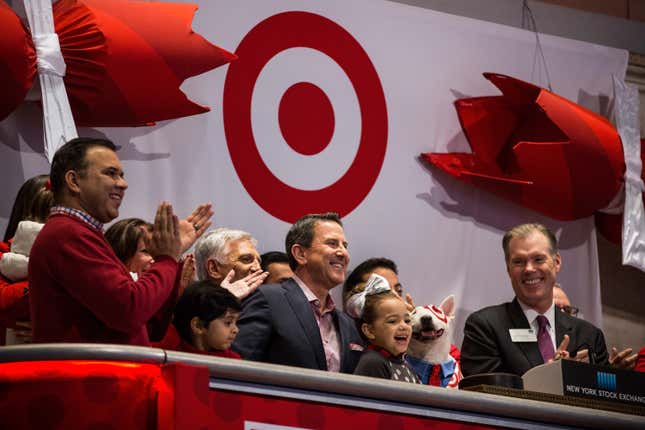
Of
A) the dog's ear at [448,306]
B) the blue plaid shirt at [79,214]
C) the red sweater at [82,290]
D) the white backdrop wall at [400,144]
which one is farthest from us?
the white backdrop wall at [400,144]

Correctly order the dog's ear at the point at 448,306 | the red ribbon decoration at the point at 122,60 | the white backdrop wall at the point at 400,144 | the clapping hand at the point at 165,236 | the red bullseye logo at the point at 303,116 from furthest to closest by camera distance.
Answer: the red bullseye logo at the point at 303,116 → the white backdrop wall at the point at 400,144 → the dog's ear at the point at 448,306 → the red ribbon decoration at the point at 122,60 → the clapping hand at the point at 165,236

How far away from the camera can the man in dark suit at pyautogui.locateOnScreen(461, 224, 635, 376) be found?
14.8 feet

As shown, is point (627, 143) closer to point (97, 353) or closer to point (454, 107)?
point (454, 107)

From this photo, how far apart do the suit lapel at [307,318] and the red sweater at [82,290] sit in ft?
3.41

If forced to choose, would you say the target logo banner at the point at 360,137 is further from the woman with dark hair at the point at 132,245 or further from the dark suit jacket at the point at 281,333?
the dark suit jacket at the point at 281,333

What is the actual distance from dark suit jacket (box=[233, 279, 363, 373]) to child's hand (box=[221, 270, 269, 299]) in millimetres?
34

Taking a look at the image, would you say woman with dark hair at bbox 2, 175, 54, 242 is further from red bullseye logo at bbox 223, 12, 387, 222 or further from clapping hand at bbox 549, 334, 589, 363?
clapping hand at bbox 549, 334, 589, 363

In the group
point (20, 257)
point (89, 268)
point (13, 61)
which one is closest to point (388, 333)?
point (20, 257)

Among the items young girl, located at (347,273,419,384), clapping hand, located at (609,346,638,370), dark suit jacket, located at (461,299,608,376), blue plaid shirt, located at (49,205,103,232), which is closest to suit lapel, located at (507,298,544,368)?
dark suit jacket, located at (461,299,608,376)

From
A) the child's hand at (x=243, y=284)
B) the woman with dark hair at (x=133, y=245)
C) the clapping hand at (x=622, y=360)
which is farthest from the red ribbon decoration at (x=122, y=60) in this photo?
the clapping hand at (x=622, y=360)

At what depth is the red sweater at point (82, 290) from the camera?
3.01 meters

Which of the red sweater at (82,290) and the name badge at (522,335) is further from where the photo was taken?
the name badge at (522,335)

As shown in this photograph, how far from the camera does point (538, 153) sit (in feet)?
19.6

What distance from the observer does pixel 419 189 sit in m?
6.01
